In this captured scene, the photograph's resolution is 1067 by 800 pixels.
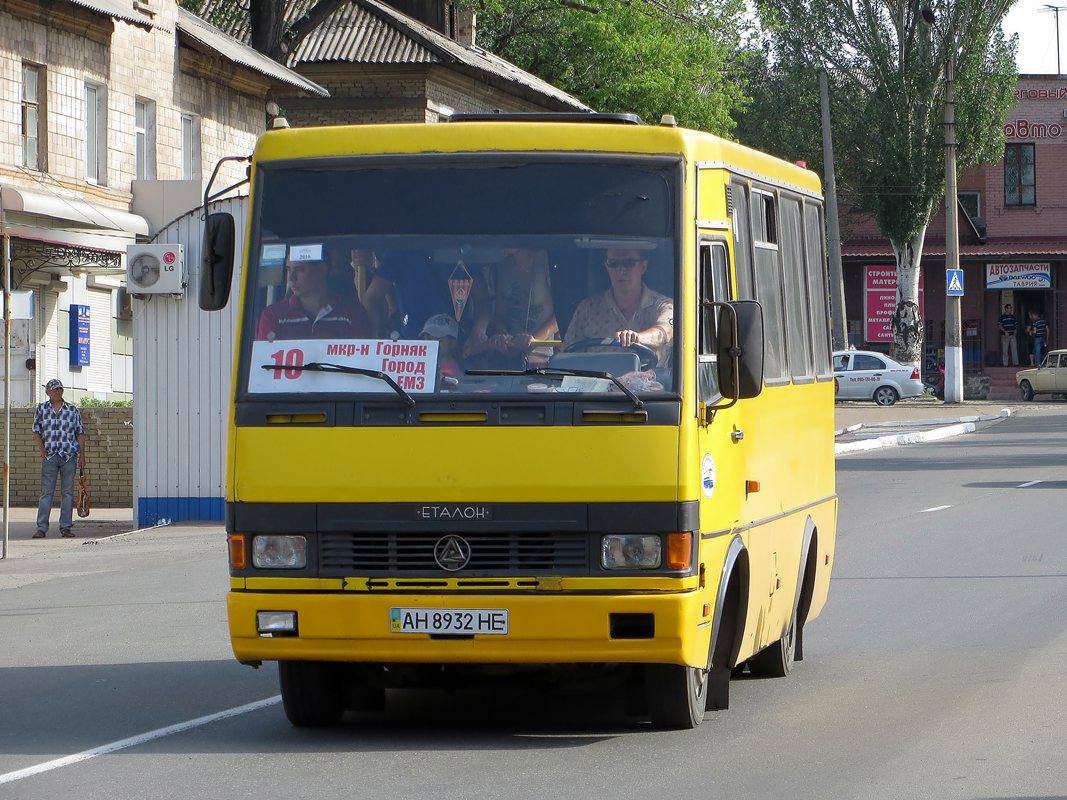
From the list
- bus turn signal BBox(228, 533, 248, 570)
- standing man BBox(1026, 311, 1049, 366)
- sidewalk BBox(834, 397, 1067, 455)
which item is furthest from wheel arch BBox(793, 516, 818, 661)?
standing man BBox(1026, 311, 1049, 366)

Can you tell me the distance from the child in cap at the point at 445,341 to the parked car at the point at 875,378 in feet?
143

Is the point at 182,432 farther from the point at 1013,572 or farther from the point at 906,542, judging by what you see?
the point at 1013,572

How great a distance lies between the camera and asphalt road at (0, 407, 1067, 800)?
707 cm

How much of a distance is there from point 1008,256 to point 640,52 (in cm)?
2032

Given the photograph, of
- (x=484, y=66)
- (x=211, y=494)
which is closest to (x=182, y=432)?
(x=211, y=494)

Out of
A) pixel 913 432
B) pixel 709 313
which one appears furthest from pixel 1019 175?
pixel 709 313

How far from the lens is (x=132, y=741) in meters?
8.05

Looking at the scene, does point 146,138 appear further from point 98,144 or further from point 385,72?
point 385,72

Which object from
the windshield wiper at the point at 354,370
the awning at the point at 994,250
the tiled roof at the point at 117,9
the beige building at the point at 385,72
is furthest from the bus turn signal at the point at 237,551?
the awning at the point at 994,250

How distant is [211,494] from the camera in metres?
21.8

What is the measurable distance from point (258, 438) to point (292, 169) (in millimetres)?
1179

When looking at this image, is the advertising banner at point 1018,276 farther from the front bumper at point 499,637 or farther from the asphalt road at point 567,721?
the front bumper at point 499,637

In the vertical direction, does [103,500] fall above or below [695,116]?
below

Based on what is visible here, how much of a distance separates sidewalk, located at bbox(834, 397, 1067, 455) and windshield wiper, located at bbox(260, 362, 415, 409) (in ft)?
84.8
